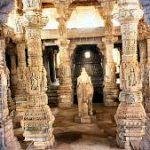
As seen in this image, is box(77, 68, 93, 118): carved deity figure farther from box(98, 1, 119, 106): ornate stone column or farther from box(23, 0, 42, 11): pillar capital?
box(23, 0, 42, 11): pillar capital

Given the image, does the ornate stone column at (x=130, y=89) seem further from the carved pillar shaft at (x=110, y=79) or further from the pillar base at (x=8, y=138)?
the carved pillar shaft at (x=110, y=79)

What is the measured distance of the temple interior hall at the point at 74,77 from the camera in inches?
334

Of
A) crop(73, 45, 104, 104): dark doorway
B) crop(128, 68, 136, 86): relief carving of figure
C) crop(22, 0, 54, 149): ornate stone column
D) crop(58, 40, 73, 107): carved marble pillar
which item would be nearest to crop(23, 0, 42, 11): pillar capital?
crop(22, 0, 54, 149): ornate stone column

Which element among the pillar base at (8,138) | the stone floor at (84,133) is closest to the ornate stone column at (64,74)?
the stone floor at (84,133)

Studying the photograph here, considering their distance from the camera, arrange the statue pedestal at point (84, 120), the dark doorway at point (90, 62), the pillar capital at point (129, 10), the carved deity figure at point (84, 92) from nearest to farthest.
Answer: the pillar capital at point (129, 10), the statue pedestal at point (84, 120), the carved deity figure at point (84, 92), the dark doorway at point (90, 62)

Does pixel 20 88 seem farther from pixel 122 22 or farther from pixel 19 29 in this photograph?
pixel 122 22

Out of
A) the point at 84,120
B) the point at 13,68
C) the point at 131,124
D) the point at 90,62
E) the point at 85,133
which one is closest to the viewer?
the point at 131,124

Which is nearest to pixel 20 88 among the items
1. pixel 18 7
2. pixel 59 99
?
pixel 59 99

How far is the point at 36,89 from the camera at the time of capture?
8883 mm

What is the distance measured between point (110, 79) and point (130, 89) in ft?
22.8

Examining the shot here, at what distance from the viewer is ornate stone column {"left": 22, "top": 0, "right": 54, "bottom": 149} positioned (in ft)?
28.8

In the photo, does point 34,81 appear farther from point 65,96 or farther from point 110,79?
point 110,79

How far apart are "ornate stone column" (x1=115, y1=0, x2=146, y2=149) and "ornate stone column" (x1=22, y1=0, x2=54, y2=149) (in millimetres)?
2023

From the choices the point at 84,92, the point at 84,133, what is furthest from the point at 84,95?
the point at 84,133
